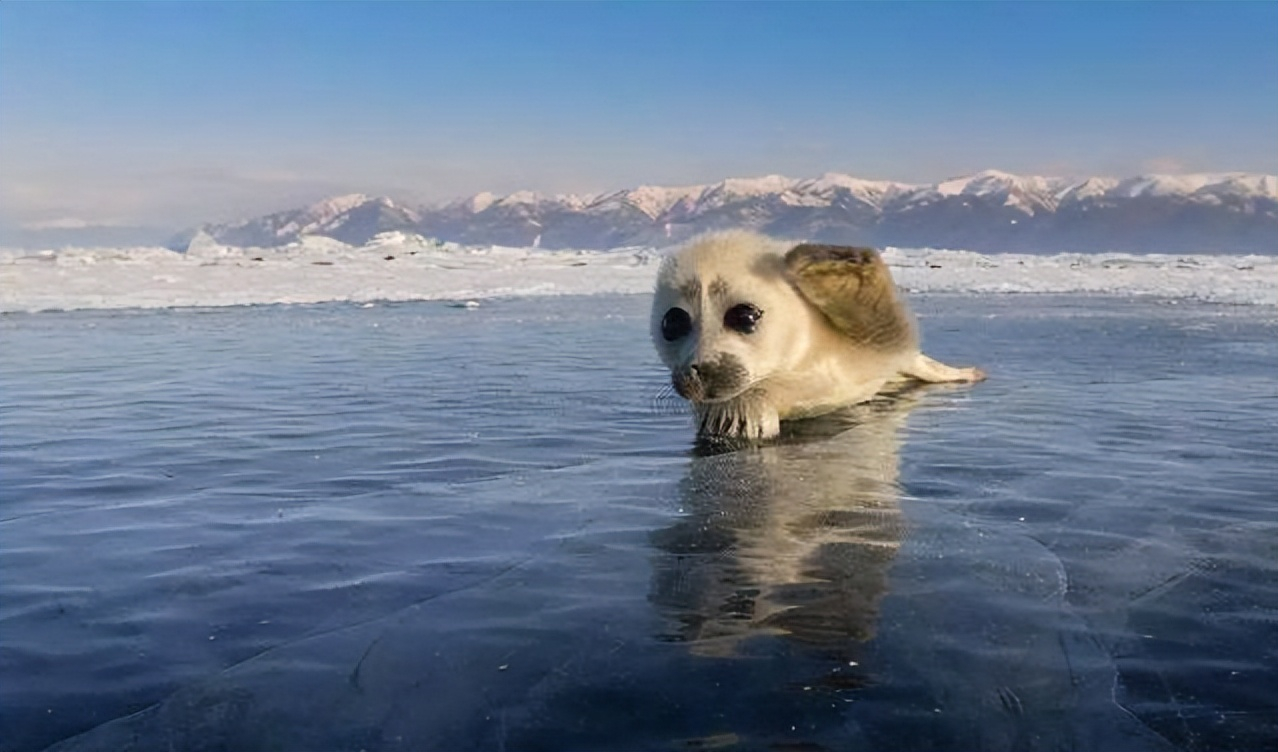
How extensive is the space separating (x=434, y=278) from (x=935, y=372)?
66.3 ft

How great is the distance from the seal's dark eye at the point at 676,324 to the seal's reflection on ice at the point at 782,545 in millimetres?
744

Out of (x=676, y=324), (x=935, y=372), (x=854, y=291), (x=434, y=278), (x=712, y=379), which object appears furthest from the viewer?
(x=434, y=278)

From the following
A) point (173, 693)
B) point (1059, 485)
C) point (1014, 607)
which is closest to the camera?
point (173, 693)

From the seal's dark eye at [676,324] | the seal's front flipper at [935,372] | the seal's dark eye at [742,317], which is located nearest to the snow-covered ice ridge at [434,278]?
the seal's front flipper at [935,372]

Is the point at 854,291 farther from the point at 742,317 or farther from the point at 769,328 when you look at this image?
the point at 742,317

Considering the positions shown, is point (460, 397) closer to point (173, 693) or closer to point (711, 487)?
point (711, 487)

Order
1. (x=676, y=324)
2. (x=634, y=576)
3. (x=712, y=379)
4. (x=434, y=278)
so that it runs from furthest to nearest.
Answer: (x=434, y=278)
(x=676, y=324)
(x=712, y=379)
(x=634, y=576)

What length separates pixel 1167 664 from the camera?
2.18 m

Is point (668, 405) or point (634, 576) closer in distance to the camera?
point (634, 576)

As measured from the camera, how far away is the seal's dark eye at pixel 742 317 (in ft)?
17.4

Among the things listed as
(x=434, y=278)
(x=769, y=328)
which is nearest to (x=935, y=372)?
(x=769, y=328)

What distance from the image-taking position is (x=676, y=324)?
5430mm

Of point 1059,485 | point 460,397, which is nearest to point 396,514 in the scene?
point 1059,485

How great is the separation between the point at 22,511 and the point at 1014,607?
128 inches
